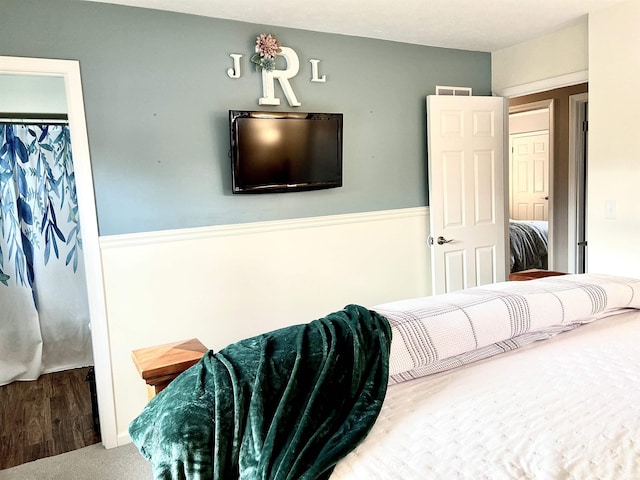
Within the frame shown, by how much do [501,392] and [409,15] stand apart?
249cm

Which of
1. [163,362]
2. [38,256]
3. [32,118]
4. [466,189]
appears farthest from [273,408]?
[32,118]

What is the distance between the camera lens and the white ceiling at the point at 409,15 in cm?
281

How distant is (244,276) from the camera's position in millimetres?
3156

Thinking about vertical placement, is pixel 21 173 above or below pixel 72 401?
above

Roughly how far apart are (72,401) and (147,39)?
237 centimetres

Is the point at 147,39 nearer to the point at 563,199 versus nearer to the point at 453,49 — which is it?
the point at 453,49

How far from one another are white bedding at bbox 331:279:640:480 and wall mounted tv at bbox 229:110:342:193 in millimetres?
1921

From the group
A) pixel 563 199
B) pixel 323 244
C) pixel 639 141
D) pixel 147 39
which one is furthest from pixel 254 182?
pixel 563 199

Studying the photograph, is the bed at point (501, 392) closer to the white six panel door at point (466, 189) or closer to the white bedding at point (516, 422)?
the white bedding at point (516, 422)

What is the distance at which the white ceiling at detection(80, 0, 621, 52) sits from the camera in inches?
111

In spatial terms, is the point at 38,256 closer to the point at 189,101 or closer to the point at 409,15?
the point at 189,101

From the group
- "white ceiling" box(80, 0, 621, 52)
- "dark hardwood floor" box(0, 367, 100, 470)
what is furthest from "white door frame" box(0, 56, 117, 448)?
"white ceiling" box(80, 0, 621, 52)

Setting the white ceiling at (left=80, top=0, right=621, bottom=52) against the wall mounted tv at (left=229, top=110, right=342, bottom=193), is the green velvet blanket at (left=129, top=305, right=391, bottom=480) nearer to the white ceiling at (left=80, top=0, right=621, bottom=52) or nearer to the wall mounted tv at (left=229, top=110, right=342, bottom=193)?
the wall mounted tv at (left=229, top=110, right=342, bottom=193)

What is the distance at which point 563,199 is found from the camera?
516 centimetres
